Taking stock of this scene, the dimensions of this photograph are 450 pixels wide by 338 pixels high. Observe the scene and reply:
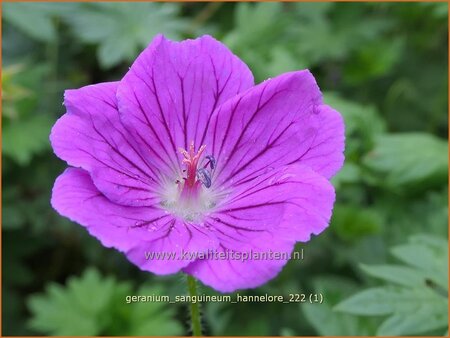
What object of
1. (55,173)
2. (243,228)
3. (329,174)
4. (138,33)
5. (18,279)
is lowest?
(243,228)

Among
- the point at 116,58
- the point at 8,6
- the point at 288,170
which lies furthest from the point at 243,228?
the point at 8,6

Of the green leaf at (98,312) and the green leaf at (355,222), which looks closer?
the green leaf at (98,312)

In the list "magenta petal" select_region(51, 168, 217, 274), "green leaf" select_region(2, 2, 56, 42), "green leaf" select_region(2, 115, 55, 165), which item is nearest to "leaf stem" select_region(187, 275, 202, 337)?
"magenta petal" select_region(51, 168, 217, 274)

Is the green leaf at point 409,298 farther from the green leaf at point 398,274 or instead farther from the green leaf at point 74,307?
the green leaf at point 74,307

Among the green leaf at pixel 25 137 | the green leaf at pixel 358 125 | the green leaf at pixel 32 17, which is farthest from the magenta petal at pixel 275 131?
the green leaf at pixel 32 17

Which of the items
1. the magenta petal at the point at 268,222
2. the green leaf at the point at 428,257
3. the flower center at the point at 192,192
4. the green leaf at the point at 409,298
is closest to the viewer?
A: the magenta petal at the point at 268,222

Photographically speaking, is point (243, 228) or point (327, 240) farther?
point (327, 240)

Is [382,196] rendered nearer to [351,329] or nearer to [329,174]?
[351,329]
